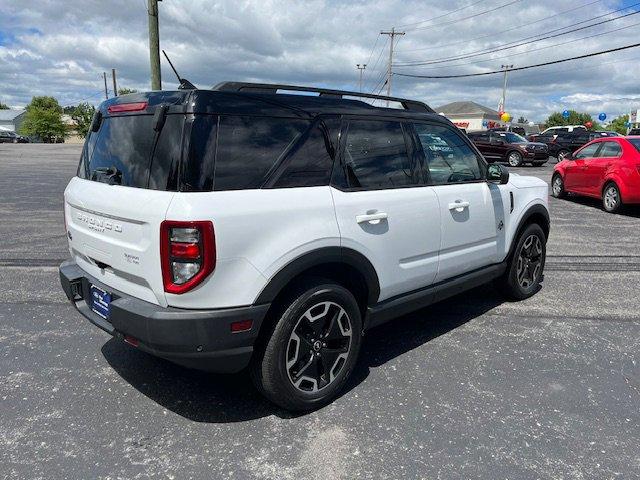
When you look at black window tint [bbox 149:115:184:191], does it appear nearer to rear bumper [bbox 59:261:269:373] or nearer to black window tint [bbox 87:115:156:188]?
black window tint [bbox 87:115:156:188]

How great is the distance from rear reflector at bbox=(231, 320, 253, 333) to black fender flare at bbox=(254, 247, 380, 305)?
0.11m

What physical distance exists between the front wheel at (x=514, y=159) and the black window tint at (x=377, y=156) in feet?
68.6

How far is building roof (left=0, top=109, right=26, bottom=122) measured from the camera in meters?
103

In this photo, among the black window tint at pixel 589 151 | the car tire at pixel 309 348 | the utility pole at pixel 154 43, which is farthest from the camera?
Answer: the utility pole at pixel 154 43

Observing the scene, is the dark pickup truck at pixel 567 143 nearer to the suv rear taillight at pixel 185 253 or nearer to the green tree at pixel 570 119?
the suv rear taillight at pixel 185 253

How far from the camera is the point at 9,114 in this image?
106 m

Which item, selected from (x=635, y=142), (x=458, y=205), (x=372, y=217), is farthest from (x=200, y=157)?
(x=635, y=142)

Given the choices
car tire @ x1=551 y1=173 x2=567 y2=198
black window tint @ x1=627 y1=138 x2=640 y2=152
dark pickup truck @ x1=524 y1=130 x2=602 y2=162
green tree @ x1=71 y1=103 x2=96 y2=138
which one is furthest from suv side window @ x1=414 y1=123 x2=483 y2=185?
green tree @ x1=71 y1=103 x2=96 y2=138

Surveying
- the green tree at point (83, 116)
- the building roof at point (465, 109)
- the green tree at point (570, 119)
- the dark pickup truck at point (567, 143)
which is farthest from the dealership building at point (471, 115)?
the green tree at point (83, 116)

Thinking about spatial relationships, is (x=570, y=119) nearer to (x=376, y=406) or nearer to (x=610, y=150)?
(x=610, y=150)

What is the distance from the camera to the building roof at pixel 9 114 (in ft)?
338

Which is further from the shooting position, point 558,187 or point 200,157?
point 558,187

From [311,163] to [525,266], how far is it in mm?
2981

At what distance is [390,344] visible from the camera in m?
4.03
